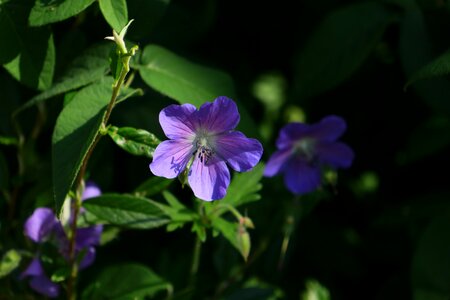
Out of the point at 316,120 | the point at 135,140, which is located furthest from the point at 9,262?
the point at 316,120

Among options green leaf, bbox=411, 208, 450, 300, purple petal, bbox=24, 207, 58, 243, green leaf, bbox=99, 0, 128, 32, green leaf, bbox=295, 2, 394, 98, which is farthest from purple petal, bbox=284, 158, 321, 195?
green leaf, bbox=99, 0, 128, 32

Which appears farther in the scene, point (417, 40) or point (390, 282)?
point (390, 282)

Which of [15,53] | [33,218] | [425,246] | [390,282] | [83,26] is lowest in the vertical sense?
[390,282]

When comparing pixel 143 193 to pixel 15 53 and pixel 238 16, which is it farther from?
pixel 238 16

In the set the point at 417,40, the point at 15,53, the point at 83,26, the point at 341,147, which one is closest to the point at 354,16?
the point at 417,40

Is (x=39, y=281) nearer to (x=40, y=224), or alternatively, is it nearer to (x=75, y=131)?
(x=40, y=224)

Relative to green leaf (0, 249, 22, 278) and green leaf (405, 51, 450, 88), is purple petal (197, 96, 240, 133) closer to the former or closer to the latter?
green leaf (405, 51, 450, 88)
